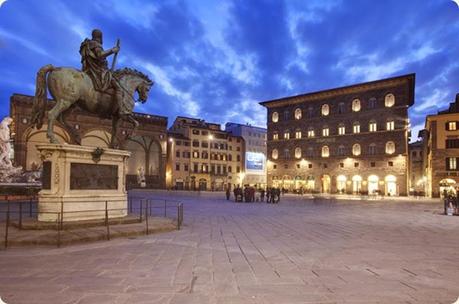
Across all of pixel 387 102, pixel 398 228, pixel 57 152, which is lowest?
pixel 398 228

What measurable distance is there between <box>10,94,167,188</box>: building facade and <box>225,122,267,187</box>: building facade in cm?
2306

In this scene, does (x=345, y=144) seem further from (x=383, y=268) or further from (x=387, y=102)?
(x=383, y=268)

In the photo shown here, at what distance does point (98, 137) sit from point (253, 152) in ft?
128

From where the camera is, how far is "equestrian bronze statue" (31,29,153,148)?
1021 centimetres

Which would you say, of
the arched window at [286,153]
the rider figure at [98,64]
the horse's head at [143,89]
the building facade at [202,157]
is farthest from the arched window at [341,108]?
the rider figure at [98,64]

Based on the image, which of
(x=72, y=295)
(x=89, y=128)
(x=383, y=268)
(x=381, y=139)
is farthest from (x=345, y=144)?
(x=72, y=295)

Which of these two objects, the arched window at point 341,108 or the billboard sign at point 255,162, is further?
the billboard sign at point 255,162

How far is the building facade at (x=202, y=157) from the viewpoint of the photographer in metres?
66.1

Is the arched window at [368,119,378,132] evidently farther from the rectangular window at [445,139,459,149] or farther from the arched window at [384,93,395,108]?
the rectangular window at [445,139,459,149]

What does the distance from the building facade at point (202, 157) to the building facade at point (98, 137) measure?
6.49 metres

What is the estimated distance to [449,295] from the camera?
4.82 meters

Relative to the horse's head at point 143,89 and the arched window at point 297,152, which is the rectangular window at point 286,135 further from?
the horse's head at point 143,89

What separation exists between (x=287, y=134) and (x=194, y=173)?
21.6 m

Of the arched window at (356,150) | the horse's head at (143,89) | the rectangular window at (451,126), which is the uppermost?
the rectangular window at (451,126)
